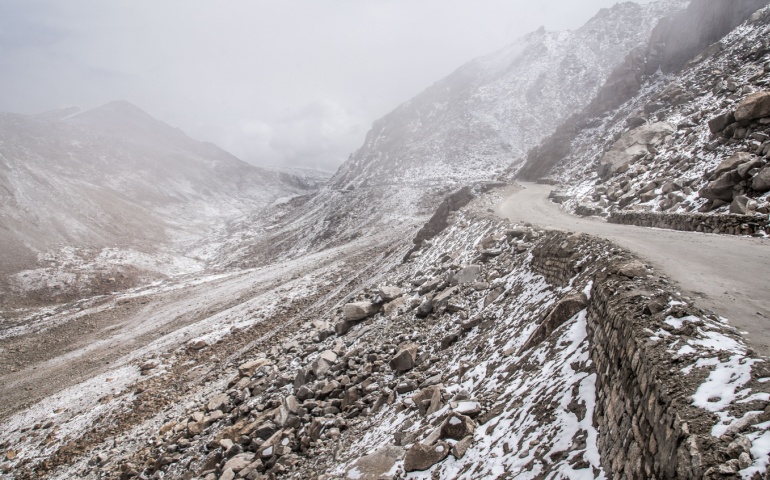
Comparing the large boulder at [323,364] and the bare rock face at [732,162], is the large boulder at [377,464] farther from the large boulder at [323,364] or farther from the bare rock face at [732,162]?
the bare rock face at [732,162]

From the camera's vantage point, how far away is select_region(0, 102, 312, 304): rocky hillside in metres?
48.4

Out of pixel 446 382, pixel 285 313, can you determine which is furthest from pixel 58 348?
pixel 446 382

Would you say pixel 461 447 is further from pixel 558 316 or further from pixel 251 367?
pixel 251 367

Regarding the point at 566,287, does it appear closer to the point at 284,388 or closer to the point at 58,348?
the point at 284,388

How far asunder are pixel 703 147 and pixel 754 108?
3.36m

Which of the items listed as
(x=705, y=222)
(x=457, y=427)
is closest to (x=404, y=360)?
(x=457, y=427)

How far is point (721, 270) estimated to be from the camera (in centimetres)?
801

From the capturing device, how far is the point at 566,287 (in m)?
9.48

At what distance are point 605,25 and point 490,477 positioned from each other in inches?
4828

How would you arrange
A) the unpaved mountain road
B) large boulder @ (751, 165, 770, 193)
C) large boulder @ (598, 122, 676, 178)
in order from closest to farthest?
the unpaved mountain road → large boulder @ (751, 165, 770, 193) → large boulder @ (598, 122, 676, 178)

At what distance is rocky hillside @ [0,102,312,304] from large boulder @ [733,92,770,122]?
55988mm

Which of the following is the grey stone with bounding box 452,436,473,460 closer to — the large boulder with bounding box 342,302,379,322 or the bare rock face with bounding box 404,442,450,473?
the bare rock face with bounding box 404,442,450,473

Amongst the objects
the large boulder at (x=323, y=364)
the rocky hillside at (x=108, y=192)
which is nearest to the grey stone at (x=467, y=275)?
the large boulder at (x=323, y=364)

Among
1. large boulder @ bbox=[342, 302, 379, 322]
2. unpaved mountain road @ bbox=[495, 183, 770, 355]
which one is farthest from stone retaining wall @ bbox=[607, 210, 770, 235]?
large boulder @ bbox=[342, 302, 379, 322]
